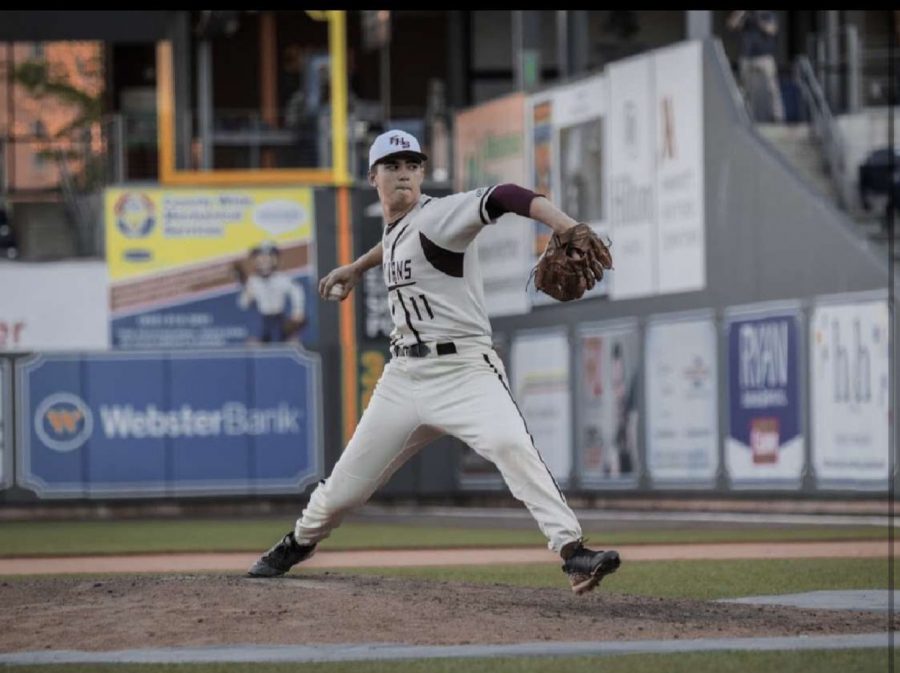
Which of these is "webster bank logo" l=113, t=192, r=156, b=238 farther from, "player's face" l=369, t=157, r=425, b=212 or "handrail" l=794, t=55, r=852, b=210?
"player's face" l=369, t=157, r=425, b=212

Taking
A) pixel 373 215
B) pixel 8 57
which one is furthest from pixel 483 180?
pixel 8 57

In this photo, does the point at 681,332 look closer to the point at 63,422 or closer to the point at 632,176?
the point at 632,176

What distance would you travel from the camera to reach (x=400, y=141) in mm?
10344

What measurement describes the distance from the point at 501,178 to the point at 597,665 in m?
23.4

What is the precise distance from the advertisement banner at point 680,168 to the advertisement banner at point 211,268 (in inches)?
287

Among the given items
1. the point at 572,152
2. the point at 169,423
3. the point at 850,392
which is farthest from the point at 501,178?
the point at 850,392

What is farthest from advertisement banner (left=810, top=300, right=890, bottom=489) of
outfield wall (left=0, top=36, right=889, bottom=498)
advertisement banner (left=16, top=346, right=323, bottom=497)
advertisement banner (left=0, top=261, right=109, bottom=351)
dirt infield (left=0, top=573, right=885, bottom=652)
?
advertisement banner (left=0, top=261, right=109, bottom=351)

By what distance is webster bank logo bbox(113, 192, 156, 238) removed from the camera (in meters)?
31.9

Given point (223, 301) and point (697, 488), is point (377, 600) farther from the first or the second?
point (223, 301)

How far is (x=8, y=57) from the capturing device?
44281 mm

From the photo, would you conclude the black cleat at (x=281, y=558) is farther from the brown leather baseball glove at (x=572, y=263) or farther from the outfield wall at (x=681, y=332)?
the outfield wall at (x=681, y=332)

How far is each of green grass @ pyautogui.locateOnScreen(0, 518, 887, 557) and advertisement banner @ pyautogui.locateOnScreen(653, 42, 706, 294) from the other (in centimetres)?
531

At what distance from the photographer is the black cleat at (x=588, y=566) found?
31.3 ft

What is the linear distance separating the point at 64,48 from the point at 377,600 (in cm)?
3767
